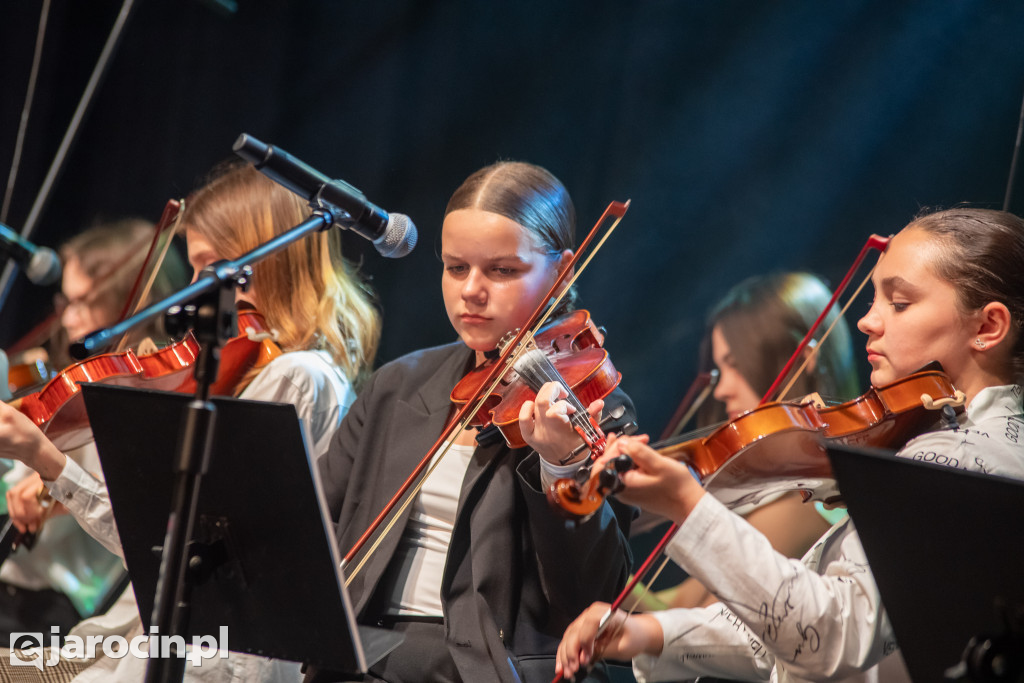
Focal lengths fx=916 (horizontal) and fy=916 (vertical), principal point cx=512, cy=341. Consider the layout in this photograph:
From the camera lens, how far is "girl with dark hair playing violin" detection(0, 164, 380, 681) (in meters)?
2.06

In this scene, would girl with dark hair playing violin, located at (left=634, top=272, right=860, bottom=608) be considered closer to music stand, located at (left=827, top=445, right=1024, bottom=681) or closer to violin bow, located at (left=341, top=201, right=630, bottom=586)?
violin bow, located at (left=341, top=201, right=630, bottom=586)

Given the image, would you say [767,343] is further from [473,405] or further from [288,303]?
[288,303]

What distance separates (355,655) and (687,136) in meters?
1.88

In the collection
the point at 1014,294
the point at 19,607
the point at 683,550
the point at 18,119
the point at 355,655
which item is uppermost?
the point at 18,119

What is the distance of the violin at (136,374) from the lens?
75.9 inches

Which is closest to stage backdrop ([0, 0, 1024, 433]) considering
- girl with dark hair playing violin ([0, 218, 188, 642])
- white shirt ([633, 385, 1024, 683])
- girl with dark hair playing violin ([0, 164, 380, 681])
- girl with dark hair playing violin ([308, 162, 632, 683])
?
girl with dark hair playing violin ([0, 164, 380, 681])

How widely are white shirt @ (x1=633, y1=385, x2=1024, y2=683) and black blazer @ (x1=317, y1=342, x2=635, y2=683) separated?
27cm

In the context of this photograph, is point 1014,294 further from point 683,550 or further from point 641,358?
point 641,358

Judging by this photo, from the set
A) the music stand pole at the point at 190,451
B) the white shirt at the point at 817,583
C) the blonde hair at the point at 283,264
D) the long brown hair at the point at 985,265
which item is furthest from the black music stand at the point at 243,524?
the long brown hair at the point at 985,265

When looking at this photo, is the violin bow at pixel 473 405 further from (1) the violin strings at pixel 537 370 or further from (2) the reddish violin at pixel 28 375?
(2) the reddish violin at pixel 28 375

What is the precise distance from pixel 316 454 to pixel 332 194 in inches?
21.2

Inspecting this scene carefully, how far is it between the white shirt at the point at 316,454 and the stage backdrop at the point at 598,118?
606 millimetres

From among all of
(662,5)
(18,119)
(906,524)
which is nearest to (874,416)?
(906,524)

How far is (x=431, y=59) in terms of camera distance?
2.92 m
